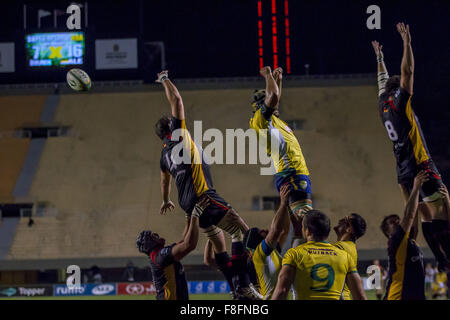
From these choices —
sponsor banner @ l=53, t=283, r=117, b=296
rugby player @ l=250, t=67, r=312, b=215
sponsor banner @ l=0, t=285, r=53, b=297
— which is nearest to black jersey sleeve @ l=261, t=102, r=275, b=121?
rugby player @ l=250, t=67, r=312, b=215

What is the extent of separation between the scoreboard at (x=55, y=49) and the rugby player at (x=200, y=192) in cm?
2146

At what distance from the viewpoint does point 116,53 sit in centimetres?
3080

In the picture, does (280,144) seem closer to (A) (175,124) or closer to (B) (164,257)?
(A) (175,124)

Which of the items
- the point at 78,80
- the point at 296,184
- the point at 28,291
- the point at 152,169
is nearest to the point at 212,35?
the point at 152,169

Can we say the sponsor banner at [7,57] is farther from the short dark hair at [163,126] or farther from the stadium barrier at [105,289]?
the short dark hair at [163,126]

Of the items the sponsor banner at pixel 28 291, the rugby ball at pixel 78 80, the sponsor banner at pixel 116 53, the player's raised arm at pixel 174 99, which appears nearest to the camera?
the player's raised arm at pixel 174 99

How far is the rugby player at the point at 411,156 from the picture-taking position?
28.2 feet

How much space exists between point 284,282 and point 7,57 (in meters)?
28.1

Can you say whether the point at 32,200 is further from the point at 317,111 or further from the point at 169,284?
the point at 169,284

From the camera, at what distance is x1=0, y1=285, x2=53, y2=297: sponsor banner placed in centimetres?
2433

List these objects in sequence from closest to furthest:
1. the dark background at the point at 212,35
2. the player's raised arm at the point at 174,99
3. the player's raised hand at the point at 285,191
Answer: the player's raised hand at the point at 285,191 < the player's raised arm at the point at 174,99 < the dark background at the point at 212,35

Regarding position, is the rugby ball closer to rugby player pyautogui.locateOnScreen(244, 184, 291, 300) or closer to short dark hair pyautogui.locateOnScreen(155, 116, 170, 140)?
short dark hair pyautogui.locateOnScreen(155, 116, 170, 140)

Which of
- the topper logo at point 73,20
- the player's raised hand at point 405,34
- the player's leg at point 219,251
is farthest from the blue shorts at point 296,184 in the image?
the topper logo at point 73,20

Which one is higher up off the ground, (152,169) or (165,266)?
(152,169)
